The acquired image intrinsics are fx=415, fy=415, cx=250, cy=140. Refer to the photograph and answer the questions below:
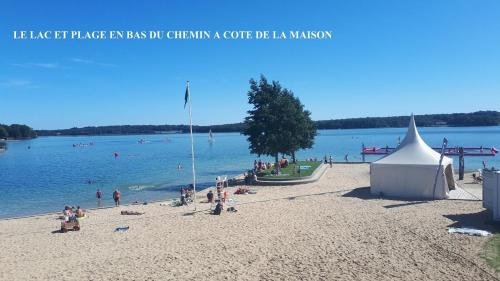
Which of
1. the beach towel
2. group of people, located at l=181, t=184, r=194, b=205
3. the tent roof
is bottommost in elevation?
the beach towel

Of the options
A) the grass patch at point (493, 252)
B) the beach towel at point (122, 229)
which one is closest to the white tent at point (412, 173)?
the grass patch at point (493, 252)

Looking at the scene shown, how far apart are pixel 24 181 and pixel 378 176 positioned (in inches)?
1534

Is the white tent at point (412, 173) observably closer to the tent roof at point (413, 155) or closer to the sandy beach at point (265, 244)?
the tent roof at point (413, 155)

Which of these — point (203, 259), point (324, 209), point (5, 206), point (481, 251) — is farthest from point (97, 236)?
point (5, 206)

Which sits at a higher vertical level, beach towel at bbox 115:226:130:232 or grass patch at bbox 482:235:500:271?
grass patch at bbox 482:235:500:271

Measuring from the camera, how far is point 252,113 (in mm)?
32625

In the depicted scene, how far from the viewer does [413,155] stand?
21.2m

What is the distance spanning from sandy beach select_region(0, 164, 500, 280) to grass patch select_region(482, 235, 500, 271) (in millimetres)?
197

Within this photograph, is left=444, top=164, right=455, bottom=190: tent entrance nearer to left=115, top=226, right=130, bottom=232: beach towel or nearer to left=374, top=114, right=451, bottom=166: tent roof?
left=374, top=114, right=451, bottom=166: tent roof

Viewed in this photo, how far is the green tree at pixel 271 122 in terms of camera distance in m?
31.5

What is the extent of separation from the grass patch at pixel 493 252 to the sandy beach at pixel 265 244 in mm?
197

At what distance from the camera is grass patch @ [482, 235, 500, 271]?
10.8 m

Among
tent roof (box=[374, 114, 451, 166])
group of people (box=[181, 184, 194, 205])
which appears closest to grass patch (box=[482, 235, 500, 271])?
tent roof (box=[374, 114, 451, 166])

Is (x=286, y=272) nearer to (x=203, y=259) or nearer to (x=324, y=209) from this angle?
(x=203, y=259)
